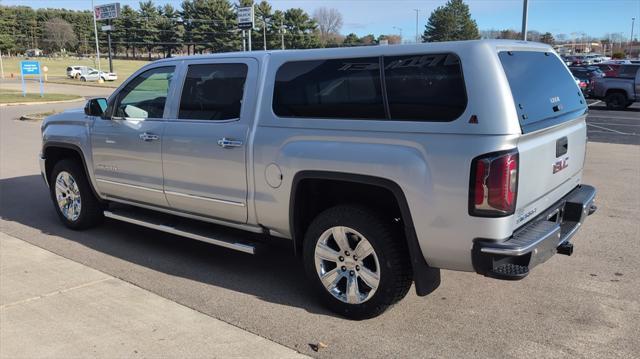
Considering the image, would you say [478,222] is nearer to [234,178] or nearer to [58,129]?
[234,178]

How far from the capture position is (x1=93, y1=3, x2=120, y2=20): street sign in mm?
54500

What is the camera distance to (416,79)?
11.7 feet

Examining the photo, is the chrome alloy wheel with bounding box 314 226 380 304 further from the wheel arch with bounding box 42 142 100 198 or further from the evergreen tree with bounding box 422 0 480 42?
the evergreen tree with bounding box 422 0 480 42

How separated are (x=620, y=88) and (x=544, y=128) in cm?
2076

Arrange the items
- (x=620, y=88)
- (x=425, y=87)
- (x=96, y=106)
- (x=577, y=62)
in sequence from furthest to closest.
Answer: (x=577, y=62)
(x=620, y=88)
(x=96, y=106)
(x=425, y=87)

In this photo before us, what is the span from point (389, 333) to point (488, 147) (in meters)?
1.44

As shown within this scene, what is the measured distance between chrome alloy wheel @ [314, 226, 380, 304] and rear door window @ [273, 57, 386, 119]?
2.79 feet

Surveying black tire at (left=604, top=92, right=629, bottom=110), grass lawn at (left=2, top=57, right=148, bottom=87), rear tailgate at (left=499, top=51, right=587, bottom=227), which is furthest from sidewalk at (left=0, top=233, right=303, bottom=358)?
grass lawn at (left=2, top=57, right=148, bottom=87)

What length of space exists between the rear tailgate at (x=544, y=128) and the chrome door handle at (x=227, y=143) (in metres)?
2.09

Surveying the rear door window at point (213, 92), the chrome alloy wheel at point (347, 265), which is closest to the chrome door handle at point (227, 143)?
the rear door window at point (213, 92)

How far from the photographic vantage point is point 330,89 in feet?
13.0

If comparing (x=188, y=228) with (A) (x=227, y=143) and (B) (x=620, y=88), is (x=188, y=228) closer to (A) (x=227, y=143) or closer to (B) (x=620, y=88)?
(A) (x=227, y=143)

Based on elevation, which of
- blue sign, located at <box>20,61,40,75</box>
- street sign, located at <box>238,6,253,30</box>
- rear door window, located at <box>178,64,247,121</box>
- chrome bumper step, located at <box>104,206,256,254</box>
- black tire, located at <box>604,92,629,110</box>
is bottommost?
chrome bumper step, located at <box>104,206,256,254</box>

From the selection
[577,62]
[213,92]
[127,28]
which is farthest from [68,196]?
[127,28]
